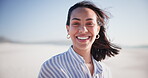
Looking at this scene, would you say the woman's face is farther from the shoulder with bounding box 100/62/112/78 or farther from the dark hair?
the shoulder with bounding box 100/62/112/78

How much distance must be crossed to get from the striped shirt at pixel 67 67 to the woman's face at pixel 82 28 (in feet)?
0.26

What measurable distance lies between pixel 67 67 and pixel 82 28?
0.88 feet

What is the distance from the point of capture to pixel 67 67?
1472 mm

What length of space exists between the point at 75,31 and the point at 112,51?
621 millimetres

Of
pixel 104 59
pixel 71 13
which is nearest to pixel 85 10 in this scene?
pixel 71 13

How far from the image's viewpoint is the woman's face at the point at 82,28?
4.85ft

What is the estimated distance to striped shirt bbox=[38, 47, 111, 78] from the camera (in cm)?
141

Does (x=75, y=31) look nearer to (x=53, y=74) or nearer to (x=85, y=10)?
(x=85, y=10)

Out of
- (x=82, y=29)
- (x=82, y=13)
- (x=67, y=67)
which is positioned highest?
(x=82, y=13)

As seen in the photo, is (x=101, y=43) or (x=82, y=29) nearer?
(x=82, y=29)

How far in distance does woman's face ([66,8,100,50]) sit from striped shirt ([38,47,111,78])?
8cm

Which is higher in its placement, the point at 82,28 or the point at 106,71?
the point at 82,28

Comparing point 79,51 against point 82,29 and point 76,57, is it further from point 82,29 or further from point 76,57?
point 82,29

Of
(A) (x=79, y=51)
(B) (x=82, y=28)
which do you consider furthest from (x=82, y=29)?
(A) (x=79, y=51)
